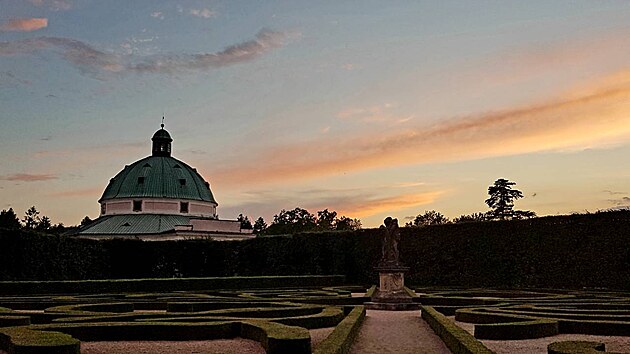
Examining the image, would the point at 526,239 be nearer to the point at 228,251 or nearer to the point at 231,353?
the point at 228,251

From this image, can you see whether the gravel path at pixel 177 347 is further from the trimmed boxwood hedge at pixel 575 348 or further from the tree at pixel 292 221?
the tree at pixel 292 221

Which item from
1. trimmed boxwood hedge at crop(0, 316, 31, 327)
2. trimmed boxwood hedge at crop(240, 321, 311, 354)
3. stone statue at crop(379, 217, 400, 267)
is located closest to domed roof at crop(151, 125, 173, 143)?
stone statue at crop(379, 217, 400, 267)

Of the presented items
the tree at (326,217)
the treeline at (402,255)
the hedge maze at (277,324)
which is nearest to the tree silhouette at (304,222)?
the tree at (326,217)

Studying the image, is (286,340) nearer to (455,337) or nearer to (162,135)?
(455,337)

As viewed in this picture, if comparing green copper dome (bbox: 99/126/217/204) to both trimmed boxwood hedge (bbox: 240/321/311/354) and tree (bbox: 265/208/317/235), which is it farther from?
trimmed boxwood hedge (bbox: 240/321/311/354)

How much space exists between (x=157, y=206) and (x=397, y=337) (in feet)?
189

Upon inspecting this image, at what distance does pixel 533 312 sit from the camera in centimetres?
1466

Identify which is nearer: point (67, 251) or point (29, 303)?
point (29, 303)

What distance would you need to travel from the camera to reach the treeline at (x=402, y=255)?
26562mm

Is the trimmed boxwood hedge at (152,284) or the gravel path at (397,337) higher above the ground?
the trimmed boxwood hedge at (152,284)

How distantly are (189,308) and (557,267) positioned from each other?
17.0 metres

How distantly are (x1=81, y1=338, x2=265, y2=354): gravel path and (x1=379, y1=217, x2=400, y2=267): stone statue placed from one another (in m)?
9.64

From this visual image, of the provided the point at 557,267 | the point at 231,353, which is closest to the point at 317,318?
the point at 231,353

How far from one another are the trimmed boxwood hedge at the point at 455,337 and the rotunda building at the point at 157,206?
51279 millimetres
